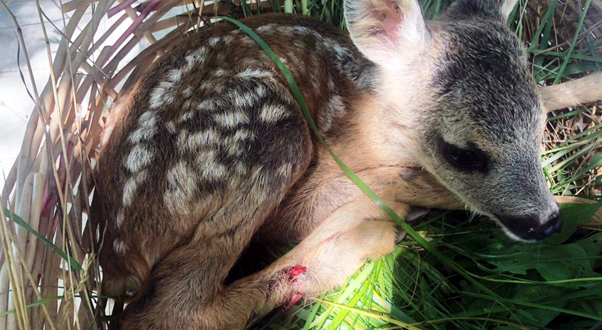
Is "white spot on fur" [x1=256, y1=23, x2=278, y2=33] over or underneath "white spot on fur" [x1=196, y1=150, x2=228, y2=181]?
over

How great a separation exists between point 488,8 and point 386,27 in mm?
552

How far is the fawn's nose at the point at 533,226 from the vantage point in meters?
1.88

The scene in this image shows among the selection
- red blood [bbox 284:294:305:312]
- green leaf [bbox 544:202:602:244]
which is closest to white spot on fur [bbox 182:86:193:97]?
red blood [bbox 284:294:305:312]

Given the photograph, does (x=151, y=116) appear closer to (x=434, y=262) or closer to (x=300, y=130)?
(x=300, y=130)

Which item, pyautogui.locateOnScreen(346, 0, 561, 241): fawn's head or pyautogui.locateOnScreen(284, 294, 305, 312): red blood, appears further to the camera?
pyautogui.locateOnScreen(284, 294, 305, 312): red blood

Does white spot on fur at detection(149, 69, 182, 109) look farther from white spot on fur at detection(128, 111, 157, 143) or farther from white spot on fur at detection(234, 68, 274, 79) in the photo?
white spot on fur at detection(234, 68, 274, 79)

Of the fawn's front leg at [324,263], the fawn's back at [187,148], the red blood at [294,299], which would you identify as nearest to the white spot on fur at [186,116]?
A: the fawn's back at [187,148]

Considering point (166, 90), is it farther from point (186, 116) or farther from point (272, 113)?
point (272, 113)

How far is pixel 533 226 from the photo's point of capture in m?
1.88

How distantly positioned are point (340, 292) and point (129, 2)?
65.6 inches

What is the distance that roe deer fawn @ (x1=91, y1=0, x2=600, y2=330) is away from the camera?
75.6 inches

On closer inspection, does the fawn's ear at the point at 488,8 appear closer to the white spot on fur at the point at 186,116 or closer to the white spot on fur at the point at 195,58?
the white spot on fur at the point at 195,58

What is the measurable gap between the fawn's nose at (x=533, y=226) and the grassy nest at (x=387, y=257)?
201mm

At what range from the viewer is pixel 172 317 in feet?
6.70
